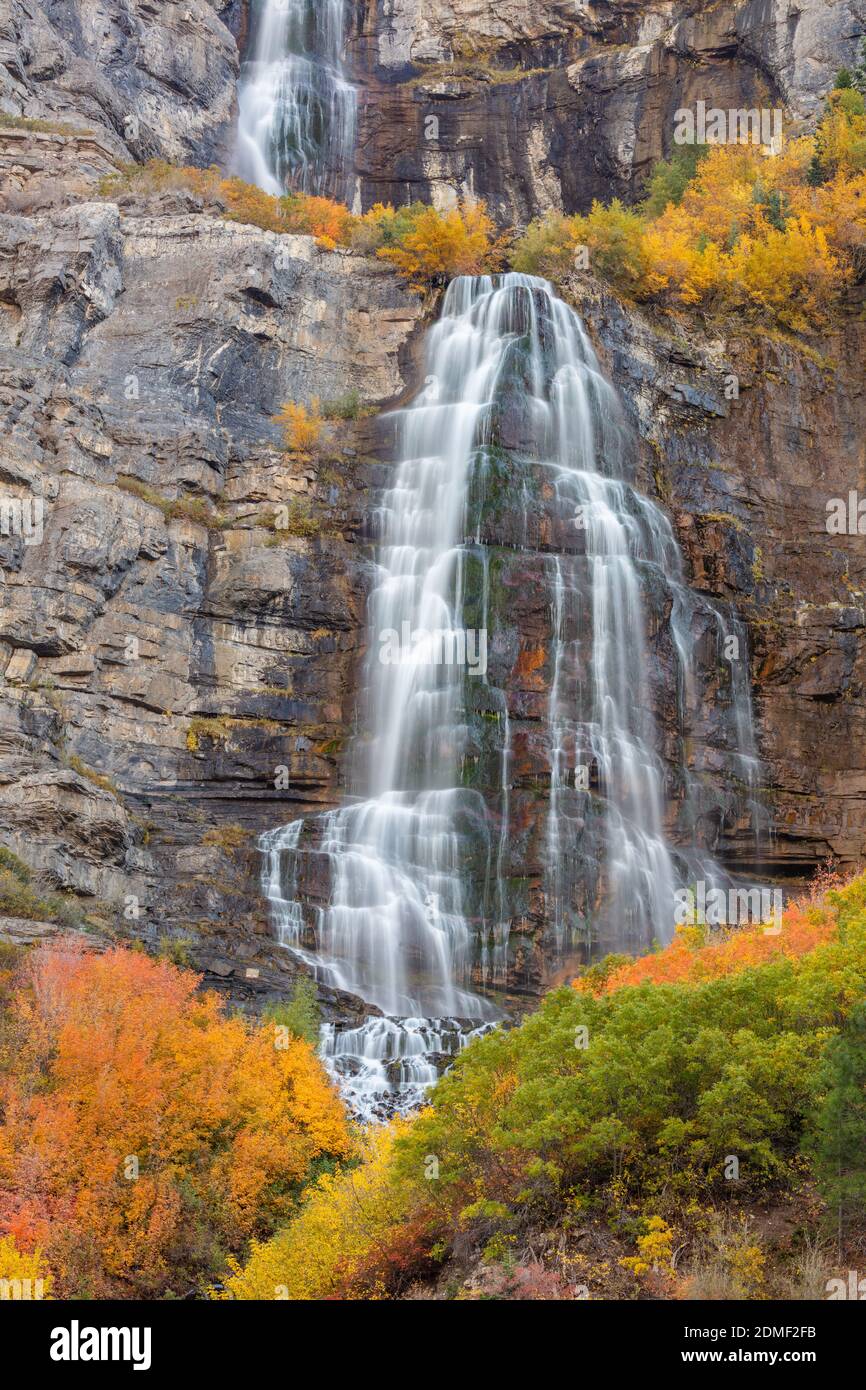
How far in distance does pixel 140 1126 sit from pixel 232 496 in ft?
85.3

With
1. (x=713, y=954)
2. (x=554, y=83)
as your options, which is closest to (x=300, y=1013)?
(x=713, y=954)

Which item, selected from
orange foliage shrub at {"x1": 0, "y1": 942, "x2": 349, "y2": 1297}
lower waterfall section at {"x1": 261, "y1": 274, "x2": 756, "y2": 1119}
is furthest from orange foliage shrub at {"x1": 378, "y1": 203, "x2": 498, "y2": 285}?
orange foliage shrub at {"x1": 0, "y1": 942, "x2": 349, "y2": 1297}

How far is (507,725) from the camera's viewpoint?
132ft

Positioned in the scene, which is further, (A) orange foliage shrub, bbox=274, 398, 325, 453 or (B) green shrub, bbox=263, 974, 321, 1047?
(A) orange foliage shrub, bbox=274, 398, 325, 453

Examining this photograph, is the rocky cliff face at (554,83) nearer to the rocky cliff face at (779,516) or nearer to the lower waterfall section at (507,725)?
the rocky cliff face at (779,516)

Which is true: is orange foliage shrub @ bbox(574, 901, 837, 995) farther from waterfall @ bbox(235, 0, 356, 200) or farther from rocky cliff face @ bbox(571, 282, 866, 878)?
waterfall @ bbox(235, 0, 356, 200)

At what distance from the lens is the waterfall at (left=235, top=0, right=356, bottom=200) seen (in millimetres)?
65375

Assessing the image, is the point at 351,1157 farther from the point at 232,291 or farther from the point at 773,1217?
the point at 232,291

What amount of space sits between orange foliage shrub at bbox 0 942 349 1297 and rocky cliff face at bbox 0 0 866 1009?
4.70 m

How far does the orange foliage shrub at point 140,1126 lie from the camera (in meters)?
23.8

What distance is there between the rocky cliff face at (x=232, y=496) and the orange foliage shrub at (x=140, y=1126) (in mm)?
4703

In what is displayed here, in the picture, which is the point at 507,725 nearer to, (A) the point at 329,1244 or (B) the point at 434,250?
(A) the point at 329,1244
